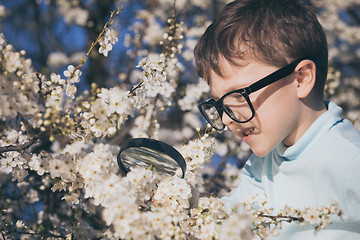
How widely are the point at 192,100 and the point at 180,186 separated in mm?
1693

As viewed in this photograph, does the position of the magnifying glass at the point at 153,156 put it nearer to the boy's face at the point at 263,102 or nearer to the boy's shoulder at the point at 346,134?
the boy's face at the point at 263,102

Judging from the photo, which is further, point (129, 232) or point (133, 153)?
point (133, 153)

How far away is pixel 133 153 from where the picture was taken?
1.73m

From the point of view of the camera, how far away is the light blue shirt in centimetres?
160

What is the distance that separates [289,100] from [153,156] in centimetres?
74

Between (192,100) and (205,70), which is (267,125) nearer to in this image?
(205,70)

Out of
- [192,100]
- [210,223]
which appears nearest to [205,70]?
[210,223]

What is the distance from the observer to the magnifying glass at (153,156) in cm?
165

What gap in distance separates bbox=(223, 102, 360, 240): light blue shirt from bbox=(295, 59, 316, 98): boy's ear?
179 mm

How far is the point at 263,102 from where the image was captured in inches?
67.9

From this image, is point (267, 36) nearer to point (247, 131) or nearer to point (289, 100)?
point (289, 100)

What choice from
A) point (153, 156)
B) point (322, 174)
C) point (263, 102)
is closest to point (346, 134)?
point (322, 174)

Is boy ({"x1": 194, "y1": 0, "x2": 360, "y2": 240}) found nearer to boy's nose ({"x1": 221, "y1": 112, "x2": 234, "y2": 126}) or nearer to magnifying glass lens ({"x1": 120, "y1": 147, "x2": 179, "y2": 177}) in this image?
boy's nose ({"x1": 221, "y1": 112, "x2": 234, "y2": 126})

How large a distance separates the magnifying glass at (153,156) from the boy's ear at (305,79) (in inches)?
27.3
